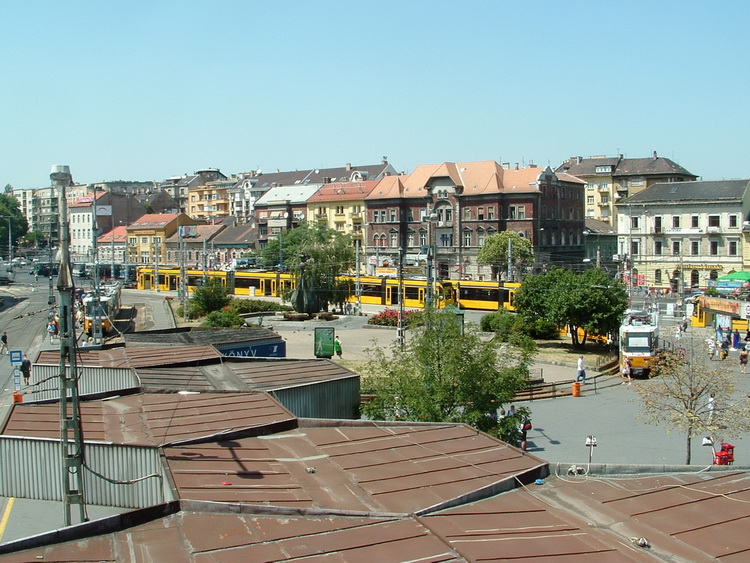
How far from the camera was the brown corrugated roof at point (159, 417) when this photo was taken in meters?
14.8

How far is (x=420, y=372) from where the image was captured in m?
19.4

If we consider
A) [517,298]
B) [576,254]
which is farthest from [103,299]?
[576,254]

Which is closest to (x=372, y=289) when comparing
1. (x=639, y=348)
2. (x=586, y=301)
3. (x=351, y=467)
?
(x=586, y=301)

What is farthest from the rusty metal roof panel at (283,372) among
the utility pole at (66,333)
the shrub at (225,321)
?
the shrub at (225,321)

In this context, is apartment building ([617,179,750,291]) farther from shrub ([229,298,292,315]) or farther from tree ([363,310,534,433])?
tree ([363,310,534,433])

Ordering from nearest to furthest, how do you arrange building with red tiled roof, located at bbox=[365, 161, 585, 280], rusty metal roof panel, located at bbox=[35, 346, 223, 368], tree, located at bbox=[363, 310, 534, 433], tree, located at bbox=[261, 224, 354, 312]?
1. tree, located at bbox=[363, 310, 534, 433]
2. rusty metal roof panel, located at bbox=[35, 346, 223, 368]
3. tree, located at bbox=[261, 224, 354, 312]
4. building with red tiled roof, located at bbox=[365, 161, 585, 280]

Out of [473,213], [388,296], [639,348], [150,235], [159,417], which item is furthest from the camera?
[150,235]

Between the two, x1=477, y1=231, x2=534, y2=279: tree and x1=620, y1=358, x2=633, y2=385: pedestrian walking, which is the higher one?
x1=477, y1=231, x2=534, y2=279: tree

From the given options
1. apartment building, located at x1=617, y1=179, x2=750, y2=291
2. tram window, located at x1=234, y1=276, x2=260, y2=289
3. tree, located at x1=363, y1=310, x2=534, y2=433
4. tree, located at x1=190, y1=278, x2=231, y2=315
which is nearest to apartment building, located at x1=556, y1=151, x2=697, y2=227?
apartment building, located at x1=617, y1=179, x2=750, y2=291

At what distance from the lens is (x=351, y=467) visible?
12695 mm

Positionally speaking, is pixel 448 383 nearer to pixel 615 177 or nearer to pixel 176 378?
pixel 176 378

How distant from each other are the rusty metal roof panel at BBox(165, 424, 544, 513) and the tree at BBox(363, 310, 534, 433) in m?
2.98

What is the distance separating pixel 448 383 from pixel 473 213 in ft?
204

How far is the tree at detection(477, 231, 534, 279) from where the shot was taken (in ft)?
238
